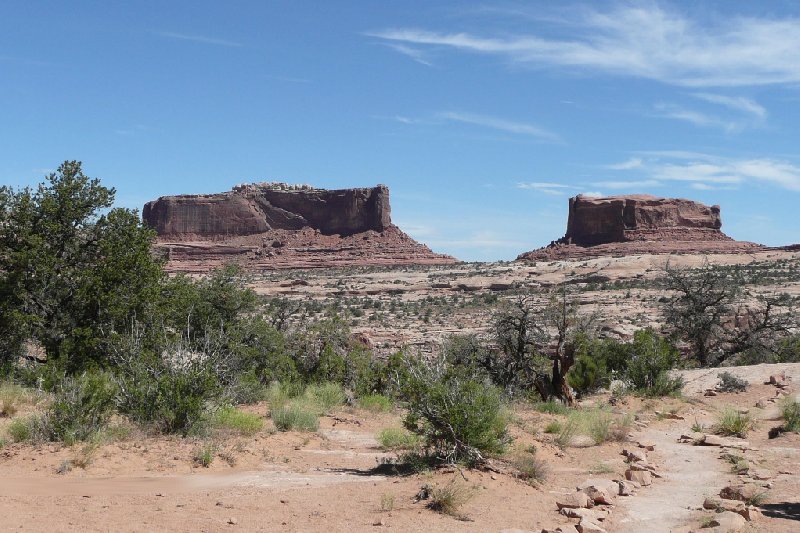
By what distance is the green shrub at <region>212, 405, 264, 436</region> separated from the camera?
33.8 feet

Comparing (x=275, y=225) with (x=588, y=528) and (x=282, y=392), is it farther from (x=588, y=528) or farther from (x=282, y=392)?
(x=588, y=528)

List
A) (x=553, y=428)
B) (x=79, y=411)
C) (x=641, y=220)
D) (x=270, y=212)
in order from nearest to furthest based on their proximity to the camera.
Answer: (x=79, y=411) → (x=553, y=428) → (x=641, y=220) → (x=270, y=212)

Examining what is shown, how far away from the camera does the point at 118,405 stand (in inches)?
380

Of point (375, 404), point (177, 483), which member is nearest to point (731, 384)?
point (375, 404)

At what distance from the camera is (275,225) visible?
11825 cm

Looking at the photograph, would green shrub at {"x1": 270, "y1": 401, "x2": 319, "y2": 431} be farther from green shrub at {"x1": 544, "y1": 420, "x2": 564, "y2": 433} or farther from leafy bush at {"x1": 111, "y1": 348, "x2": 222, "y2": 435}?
green shrub at {"x1": 544, "y1": 420, "x2": 564, "y2": 433}

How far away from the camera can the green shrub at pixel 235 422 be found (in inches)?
405

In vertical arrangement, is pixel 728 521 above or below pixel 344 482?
above

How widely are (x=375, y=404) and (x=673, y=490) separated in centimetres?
656

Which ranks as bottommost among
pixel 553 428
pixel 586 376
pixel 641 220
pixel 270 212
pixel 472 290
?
pixel 586 376

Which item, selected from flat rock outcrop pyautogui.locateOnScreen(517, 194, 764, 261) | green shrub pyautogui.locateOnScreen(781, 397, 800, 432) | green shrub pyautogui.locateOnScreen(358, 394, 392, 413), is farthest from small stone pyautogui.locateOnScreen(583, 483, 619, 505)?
Result: flat rock outcrop pyautogui.locateOnScreen(517, 194, 764, 261)

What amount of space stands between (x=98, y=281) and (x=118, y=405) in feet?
15.2

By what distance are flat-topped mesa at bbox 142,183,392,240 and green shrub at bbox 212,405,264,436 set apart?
4066 inches

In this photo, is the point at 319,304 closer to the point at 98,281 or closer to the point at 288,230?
the point at 98,281
